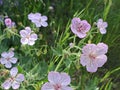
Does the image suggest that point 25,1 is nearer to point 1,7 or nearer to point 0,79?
point 1,7

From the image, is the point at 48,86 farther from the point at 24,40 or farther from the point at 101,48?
the point at 24,40

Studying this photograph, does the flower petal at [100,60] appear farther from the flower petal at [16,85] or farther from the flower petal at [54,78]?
the flower petal at [16,85]

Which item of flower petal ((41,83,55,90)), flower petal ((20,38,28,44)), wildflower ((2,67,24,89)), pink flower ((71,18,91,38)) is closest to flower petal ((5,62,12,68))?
flower petal ((20,38,28,44))

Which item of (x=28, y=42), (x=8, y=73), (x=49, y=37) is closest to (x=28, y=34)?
(x=28, y=42)

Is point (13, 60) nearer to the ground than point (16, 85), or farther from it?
farther from it

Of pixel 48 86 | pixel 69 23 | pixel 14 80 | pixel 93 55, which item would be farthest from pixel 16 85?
pixel 69 23

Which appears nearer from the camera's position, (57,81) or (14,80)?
(57,81)
